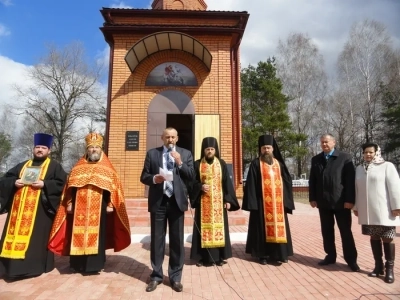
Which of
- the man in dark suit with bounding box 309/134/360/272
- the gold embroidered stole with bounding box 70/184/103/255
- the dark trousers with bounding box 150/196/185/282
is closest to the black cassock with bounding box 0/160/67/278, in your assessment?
the gold embroidered stole with bounding box 70/184/103/255

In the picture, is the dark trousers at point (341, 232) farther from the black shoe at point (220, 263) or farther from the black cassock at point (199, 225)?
the black shoe at point (220, 263)

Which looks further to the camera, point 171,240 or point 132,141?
point 132,141

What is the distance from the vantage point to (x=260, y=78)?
95.6 ft

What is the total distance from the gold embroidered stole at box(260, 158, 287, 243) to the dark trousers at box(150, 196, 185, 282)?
171 centimetres

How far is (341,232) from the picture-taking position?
471 cm

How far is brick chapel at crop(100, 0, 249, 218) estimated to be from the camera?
9375 mm

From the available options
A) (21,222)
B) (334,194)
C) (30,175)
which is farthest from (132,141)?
(334,194)

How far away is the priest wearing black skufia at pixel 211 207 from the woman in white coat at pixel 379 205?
199 centimetres

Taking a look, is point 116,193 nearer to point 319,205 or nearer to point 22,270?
point 22,270

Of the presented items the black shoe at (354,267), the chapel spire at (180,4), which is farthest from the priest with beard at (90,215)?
the chapel spire at (180,4)

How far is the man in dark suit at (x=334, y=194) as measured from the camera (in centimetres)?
454

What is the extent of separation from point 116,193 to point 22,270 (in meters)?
1.59

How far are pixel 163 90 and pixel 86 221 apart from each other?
6.22 metres

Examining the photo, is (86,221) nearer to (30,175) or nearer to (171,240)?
(30,175)
